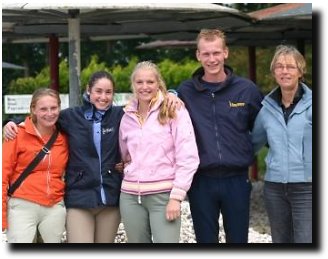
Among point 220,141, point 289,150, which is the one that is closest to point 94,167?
point 220,141

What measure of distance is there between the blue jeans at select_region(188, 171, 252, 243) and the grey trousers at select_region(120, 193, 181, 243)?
0.26 metres

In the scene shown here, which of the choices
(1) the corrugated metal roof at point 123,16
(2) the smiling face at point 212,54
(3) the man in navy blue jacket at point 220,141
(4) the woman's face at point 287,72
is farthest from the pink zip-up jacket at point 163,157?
(1) the corrugated metal roof at point 123,16

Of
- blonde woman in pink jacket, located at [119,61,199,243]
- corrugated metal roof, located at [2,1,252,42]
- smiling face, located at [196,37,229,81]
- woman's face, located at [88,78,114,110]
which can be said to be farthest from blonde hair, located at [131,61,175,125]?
corrugated metal roof, located at [2,1,252,42]

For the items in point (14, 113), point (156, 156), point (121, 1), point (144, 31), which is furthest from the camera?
point (14, 113)

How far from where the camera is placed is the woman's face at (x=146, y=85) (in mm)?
4750

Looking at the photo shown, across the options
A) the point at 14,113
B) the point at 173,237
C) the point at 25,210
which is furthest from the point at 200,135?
the point at 14,113

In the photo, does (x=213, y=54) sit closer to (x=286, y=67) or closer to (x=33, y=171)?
(x=286, y=67)

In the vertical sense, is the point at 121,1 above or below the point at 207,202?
above

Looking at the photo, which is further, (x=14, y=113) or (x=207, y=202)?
(x=14, y=113)

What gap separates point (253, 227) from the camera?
372 inches

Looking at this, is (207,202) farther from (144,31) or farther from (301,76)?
(144,31)

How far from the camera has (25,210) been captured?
4879mm

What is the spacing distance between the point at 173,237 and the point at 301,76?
1387 millimetres

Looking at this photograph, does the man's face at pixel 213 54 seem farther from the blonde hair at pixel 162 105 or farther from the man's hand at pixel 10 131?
the man's hand at pixel 10 131
